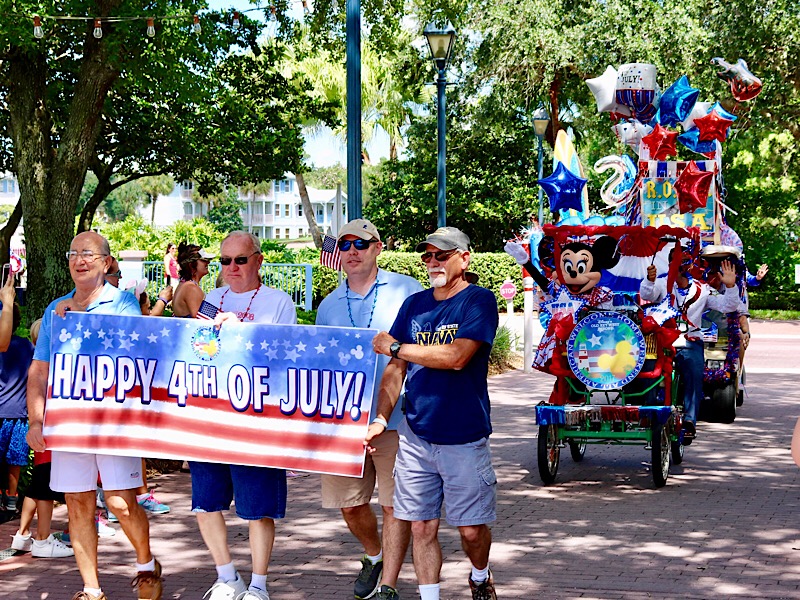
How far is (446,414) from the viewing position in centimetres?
543

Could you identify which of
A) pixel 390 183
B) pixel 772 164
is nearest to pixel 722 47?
pixel 772 164

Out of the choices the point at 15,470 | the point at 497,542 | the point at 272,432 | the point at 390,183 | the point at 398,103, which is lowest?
the point at 497,542

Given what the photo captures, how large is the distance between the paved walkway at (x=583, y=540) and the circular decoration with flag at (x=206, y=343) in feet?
4.40

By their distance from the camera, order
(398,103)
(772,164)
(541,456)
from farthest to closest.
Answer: (398,103) → (772,164) → (541,456)

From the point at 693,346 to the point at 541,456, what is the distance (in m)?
2.78

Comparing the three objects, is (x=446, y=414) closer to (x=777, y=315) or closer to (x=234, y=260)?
(x=234, y=260)

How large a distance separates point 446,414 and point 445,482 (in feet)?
1.12

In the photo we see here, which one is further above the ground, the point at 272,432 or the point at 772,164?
the point at 772,164

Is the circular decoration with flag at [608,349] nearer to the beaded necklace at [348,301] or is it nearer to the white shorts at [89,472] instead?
the beaded necklace at [348,301]

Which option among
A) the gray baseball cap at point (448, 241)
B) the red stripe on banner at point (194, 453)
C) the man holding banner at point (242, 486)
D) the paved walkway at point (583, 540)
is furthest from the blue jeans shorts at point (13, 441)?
the gray baseball cap at point (448, 241)

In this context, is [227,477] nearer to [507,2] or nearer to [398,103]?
[507,2]

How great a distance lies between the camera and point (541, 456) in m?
9.27

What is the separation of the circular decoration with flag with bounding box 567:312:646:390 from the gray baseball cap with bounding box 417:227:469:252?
370 cm

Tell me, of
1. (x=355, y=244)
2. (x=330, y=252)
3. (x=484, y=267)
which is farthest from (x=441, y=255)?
(x=484, y=267)
